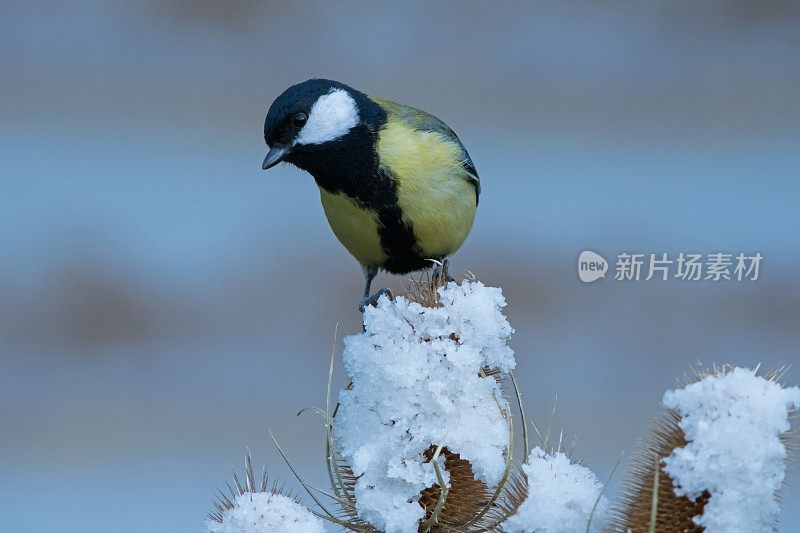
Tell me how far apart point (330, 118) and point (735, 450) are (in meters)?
0.74

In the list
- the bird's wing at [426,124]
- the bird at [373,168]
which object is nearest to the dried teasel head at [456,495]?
the bird at [373,168]

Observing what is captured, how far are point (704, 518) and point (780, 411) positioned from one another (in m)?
0.09

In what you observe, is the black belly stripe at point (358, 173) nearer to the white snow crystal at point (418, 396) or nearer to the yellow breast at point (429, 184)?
the yellow breast at point (429, 184)

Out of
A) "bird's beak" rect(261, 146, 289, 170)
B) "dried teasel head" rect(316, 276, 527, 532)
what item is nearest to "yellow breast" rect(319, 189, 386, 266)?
"bird's beak" rect(261, 146, 289, 170)

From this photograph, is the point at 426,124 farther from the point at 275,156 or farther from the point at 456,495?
the point at 456,495

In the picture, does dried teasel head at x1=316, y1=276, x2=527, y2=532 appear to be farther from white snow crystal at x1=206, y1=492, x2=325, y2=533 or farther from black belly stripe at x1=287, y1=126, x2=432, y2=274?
black belly stripe at x1=287, y1=126, x2=432, y2=274

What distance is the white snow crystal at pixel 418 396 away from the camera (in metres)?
0.80

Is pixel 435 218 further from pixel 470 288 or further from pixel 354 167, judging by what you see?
pixel 470 288

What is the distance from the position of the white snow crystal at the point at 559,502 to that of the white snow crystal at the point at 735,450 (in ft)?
0.35

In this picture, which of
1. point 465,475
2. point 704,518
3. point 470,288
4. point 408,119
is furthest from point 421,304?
point 408,119

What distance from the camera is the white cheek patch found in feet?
3.90

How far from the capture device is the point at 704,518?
0.64m

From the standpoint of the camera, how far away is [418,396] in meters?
0.80

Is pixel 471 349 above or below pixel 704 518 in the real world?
above
